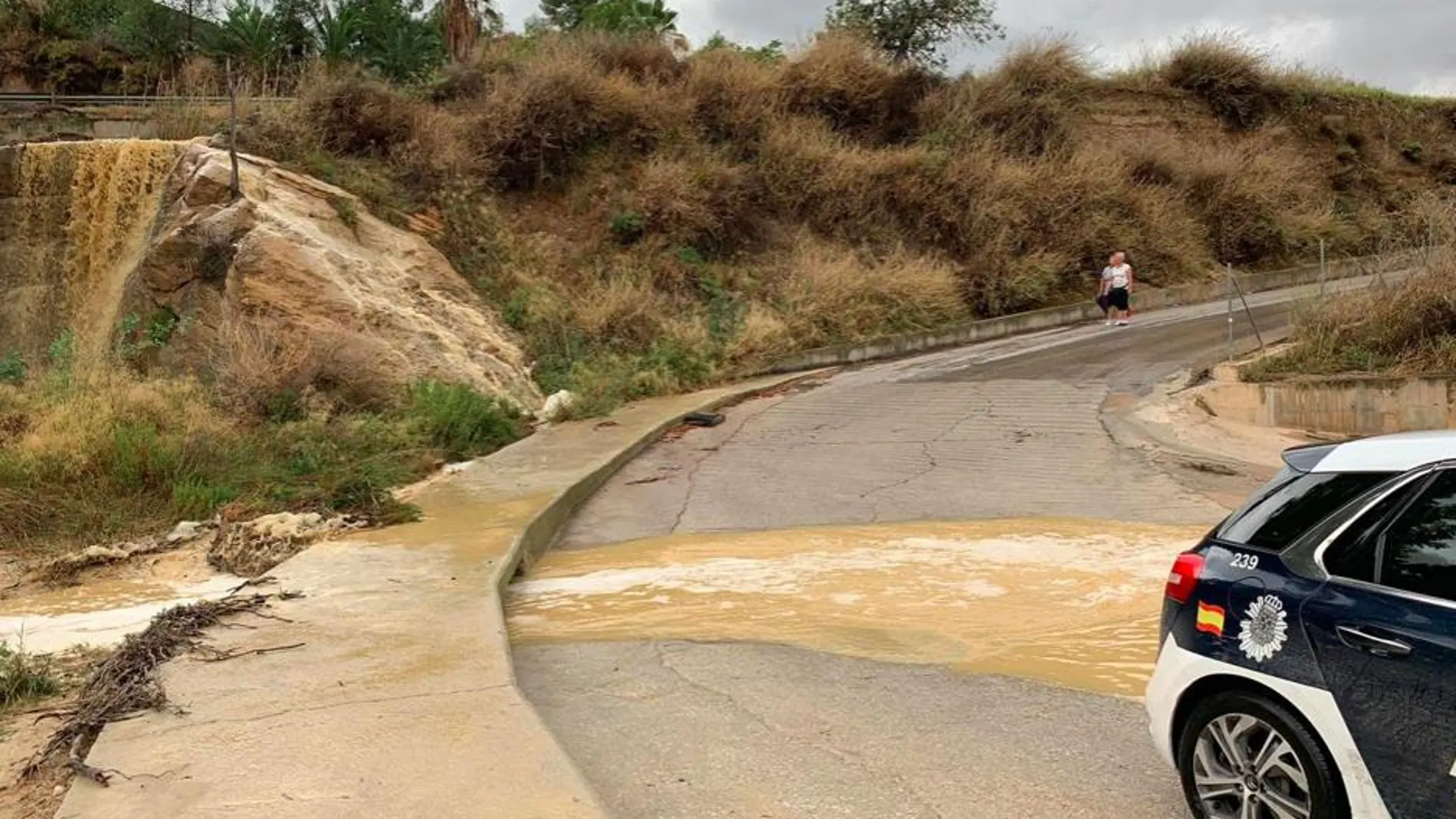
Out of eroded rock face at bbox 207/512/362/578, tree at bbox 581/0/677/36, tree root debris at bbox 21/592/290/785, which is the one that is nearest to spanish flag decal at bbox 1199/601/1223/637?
tree root debris at bbox 21/592/290/785

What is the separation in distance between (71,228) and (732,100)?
610 inches

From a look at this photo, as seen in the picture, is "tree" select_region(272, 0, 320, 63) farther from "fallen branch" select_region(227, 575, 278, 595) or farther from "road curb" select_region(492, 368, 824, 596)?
"fallen branch" select_region(227, 575, 278, 595)

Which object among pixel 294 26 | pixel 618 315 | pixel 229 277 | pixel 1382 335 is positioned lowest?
pixel 618 315

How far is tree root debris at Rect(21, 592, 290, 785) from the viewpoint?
15.2 ft

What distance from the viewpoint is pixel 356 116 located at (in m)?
22.1

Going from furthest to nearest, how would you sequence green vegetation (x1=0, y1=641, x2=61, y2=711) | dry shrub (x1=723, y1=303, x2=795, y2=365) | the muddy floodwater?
1. dry shrub (x1=723, y1=303, x2=795, y2=365)
2. the muddy floodwater
3. green vegetation (x1=0, y1=641, x2=61, y2=711)

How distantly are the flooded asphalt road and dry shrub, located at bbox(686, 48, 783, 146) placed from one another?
49.0ft

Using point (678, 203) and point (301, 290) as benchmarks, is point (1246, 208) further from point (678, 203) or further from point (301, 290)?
→ point (301, 290)

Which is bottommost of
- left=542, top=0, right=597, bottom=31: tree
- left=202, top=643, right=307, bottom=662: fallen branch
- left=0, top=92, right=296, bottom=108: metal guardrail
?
left=202, top=643, right=307, bottom=662: fallen branch

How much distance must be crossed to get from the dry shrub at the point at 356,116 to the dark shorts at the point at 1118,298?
15115mm

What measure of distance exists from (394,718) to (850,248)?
2178 cm

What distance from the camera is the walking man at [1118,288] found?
23.3 meters

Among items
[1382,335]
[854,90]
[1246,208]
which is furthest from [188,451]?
[1246,208]

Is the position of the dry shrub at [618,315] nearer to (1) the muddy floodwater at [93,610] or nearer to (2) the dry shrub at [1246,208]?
(1) the muddy floodwater at [93,610]
